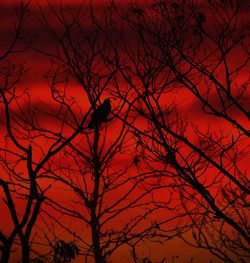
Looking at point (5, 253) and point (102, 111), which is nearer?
point (5, 253)

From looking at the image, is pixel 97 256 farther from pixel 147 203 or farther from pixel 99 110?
pixel 99 110

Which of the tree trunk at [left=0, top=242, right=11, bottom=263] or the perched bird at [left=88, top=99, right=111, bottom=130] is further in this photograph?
the perched bird at [left=88, top=99, right=111, bottom=130]

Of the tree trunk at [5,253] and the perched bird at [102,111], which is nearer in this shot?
the tree trunk at [5,253]

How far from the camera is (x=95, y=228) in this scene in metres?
12.4

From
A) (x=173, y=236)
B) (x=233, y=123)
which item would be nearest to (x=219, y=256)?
(x=233, y=123)

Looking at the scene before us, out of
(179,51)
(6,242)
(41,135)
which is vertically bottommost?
(6,242)

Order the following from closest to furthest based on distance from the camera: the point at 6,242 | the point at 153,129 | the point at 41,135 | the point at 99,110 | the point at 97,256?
1. the point at 6,242
2. the point at 153,129
3. the point at 99,110
4. the point at 41,135
5. the point at 97,256

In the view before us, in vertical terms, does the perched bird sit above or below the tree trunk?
above

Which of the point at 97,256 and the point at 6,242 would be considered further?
the point at 97,256

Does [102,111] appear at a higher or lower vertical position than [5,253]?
higher

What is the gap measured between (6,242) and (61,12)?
5301mm

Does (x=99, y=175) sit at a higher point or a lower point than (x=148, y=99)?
higher

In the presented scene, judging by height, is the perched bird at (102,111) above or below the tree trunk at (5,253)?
above

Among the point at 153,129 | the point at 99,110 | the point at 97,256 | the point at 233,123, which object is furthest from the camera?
the point at 97,256
